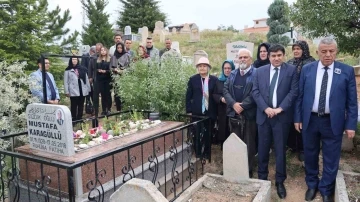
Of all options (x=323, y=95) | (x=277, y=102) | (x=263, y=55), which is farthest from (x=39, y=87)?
(x=323, y=95)

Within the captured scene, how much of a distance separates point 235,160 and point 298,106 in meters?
0.99

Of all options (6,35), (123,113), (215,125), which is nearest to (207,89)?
(215,125)

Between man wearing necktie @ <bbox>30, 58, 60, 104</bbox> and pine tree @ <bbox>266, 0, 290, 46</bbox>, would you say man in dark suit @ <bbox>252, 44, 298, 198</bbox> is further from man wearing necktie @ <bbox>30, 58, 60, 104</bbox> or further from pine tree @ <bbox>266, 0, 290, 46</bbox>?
pine tree @ <bbox>266, 0, 290, 46</bbox>

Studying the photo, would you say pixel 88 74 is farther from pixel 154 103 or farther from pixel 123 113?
pixel 154 103

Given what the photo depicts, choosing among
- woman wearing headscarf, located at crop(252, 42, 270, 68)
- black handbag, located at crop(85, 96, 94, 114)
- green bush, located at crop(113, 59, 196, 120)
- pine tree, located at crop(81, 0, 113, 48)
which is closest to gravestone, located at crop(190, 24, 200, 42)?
pine tree, located at crop(81, 0, 113, 48)

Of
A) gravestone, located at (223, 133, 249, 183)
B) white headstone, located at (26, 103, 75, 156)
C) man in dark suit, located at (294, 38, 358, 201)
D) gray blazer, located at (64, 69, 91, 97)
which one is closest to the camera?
white headstone, located at (26, 103, 75, 156)

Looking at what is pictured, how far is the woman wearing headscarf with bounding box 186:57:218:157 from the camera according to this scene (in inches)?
192

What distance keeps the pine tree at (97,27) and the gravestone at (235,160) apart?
19.3 metres

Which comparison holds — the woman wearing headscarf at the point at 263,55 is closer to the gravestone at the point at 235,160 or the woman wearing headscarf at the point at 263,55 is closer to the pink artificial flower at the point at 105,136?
the gravestone at the point at 235,160

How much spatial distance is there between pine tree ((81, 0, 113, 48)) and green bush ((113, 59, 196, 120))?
1660 cm

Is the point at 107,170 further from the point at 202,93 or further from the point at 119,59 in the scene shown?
the point at 119,59

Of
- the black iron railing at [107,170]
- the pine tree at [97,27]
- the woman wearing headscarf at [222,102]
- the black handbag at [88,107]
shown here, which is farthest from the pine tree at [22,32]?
the pine tree at [97,27]

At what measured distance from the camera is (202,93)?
4.89 m

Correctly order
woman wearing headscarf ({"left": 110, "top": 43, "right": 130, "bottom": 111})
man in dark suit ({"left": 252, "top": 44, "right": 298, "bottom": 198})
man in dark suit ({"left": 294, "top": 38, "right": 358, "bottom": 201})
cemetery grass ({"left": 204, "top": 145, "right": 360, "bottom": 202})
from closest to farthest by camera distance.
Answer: man in dark suit ({"left": 294, "top": 38, "right": 358, "bottom": 201}) → man in dark suit ({"left": 252, "top": 44, "right": 298, "bottom": 198}) → cemetery grass ({"left": 204, "top": 145, "right": 360, "bottom": 202}) → woman wearing headscarf ({"left": 110, "top": 43, "right": 130, "bottom": 111})
